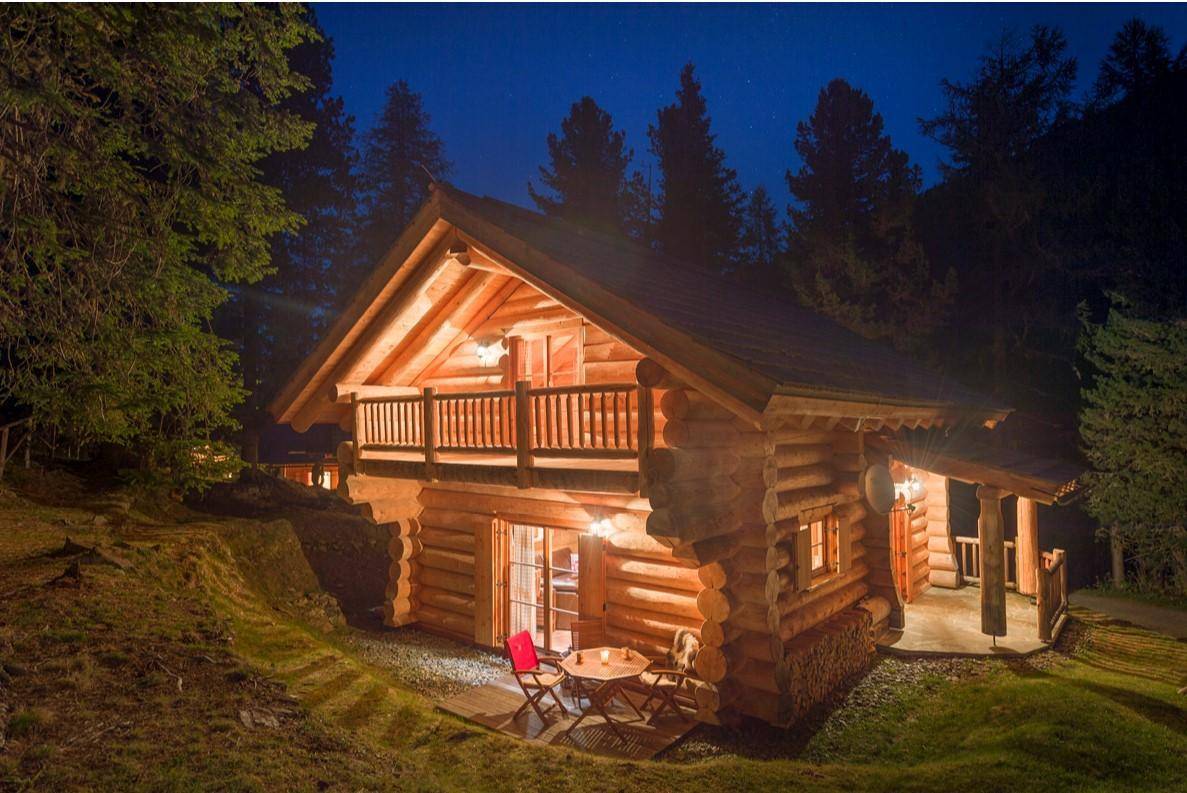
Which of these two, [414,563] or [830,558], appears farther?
[414,563]

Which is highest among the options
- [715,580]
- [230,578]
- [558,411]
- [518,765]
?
[558,411]

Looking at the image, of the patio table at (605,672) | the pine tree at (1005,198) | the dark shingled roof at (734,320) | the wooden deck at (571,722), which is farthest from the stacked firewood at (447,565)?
the pine tree at (1005,198)

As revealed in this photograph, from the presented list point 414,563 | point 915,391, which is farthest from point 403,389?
point 915,391

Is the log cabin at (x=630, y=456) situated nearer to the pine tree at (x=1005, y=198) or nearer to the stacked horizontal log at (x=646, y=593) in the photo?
the stacked horizontal log at (x=646, y=593)

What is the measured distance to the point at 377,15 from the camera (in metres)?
152

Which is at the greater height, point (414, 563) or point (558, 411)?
point (558, 411)

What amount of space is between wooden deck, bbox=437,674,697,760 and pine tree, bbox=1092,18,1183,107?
24.1 m

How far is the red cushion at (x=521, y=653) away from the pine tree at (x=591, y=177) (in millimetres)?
28804

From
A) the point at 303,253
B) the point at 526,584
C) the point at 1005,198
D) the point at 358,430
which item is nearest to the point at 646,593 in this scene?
the point at 526,584

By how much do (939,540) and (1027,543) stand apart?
1.93 m

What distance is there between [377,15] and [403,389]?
17118 centimetres

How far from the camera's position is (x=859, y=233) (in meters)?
25.7

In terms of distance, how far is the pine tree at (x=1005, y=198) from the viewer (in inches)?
858

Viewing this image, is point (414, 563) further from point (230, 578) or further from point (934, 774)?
point (934, 774)
